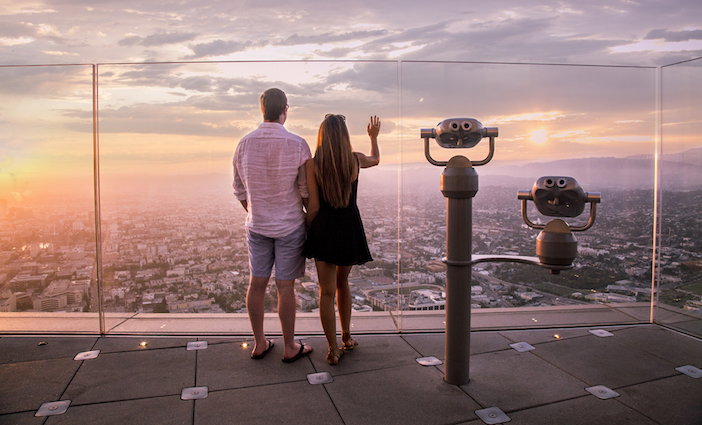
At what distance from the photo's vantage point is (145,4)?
3703mm

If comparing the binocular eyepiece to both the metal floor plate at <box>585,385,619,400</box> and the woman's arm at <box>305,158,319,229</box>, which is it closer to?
the woman's arm at <box>305,158,319,229</box>

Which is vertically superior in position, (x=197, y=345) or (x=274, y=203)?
(x=274, y=203)

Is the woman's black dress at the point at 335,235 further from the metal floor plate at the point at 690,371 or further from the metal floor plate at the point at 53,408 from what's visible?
the metal floor plate at the point at 690,371

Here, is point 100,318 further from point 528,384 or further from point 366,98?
point 528,384

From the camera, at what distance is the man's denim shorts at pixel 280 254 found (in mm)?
2686

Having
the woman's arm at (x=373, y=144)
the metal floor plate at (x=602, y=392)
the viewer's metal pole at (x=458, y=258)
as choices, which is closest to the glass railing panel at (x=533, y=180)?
the woman's arm at (x=373, y=144)

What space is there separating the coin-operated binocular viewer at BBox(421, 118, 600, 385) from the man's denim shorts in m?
0.92

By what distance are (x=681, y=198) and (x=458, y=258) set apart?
232 centimetres

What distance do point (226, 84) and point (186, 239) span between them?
1.22 meters

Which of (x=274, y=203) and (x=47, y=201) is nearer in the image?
(x=274, y=203)

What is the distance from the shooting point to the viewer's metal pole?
2.28 metres

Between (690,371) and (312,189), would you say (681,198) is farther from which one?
(312,189)

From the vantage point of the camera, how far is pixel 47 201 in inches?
133

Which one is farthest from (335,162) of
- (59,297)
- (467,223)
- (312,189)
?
(59,297)
